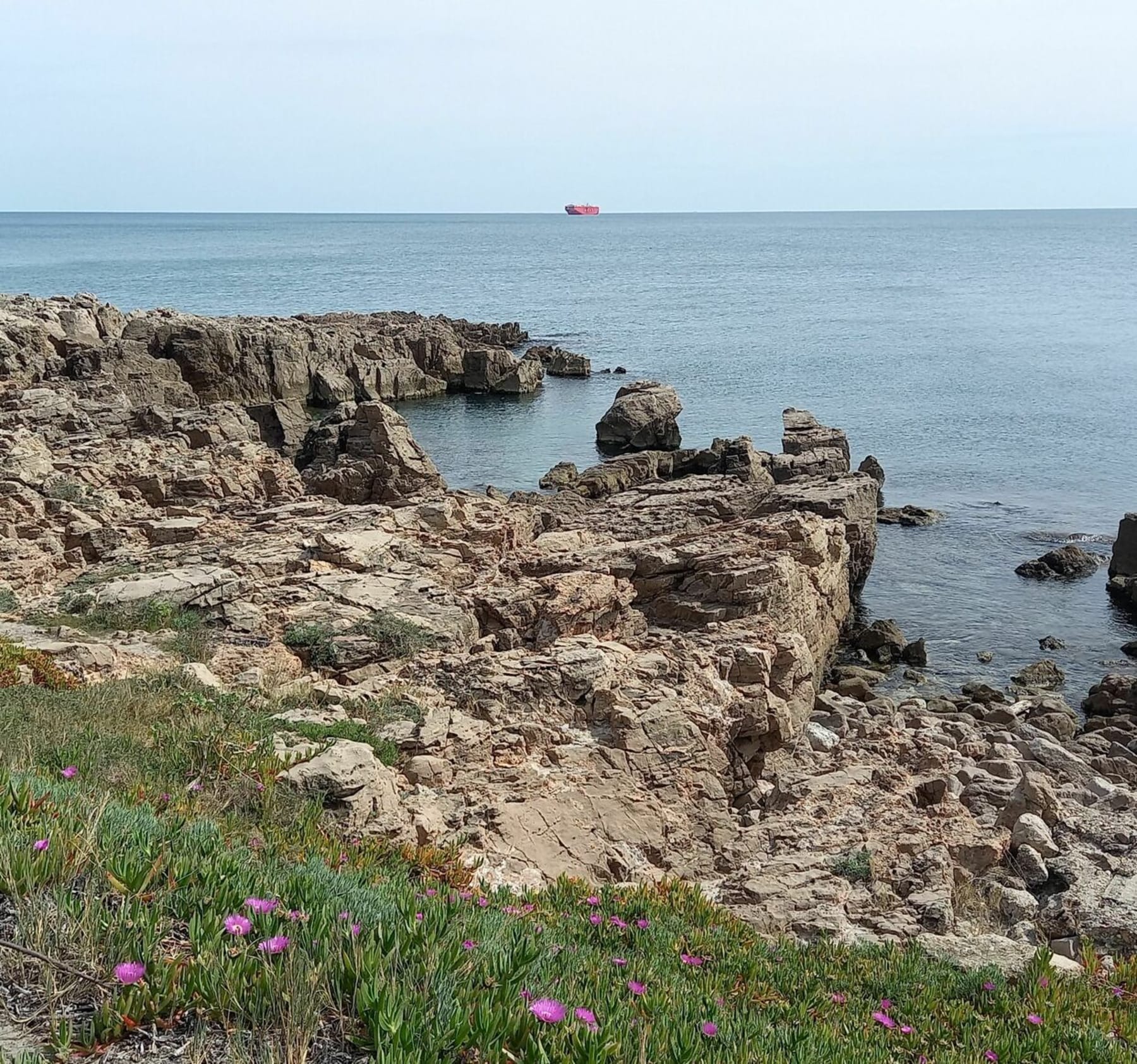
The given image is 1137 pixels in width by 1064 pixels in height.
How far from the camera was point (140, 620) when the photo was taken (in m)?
14.0

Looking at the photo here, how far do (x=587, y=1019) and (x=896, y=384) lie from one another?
58.6 m

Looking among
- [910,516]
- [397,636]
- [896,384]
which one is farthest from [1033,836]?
[896,384]

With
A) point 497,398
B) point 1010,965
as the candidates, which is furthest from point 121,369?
point 1010,965

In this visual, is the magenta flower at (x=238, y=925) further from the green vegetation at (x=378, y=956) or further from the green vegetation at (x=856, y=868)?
the green vegetation at (x=856, y=868)

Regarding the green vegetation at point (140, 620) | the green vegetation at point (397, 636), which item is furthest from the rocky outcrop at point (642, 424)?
the green vegetation at point (140, 620)

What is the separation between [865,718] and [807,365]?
51636mm

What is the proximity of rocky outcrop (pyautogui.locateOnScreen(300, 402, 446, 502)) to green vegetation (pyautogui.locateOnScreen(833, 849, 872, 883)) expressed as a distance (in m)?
14.9

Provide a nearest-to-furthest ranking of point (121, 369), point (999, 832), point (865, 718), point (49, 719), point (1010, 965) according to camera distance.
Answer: point (1010, 965)
point (49, 719)
point (999, 832)
point (865, 718)
point (121, 369)

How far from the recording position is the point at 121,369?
39062 mm

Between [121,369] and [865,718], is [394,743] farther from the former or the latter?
[121,369]

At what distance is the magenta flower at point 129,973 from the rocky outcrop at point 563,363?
60.3 metres

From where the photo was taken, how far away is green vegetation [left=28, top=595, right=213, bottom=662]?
43.7 ft

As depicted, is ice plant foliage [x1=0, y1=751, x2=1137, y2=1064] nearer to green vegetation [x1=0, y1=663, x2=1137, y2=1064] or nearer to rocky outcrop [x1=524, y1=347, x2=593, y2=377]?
green vegetation [x1=0, y1=663, x2=1137, y2=1064]

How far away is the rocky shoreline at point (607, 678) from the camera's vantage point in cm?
1026
